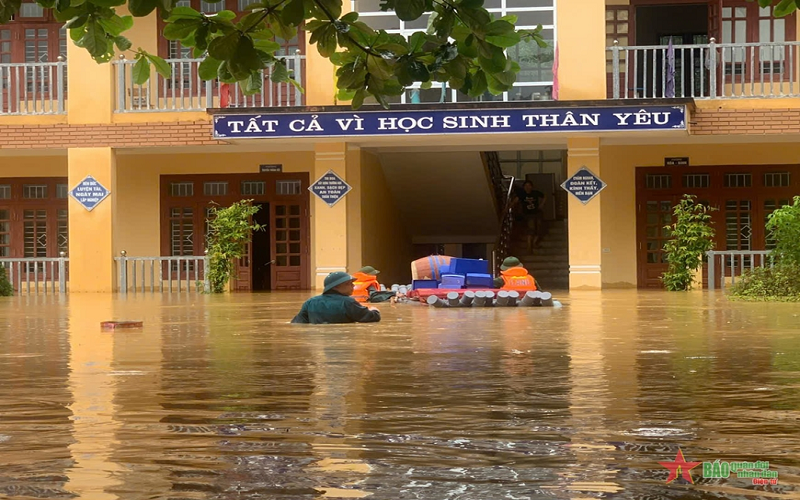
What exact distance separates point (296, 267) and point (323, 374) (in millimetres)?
19071

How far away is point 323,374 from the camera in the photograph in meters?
7.55

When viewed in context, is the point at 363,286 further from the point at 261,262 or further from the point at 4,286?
the point at 261,262

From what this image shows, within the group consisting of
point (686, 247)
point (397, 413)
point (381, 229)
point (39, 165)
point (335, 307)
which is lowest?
point (397, 413)

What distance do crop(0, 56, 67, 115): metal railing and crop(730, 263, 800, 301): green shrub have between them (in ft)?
42.3

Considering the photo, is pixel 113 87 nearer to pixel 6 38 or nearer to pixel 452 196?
pixel 6 38

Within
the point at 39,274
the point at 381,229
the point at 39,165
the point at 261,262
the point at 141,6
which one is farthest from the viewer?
the point at 261,262

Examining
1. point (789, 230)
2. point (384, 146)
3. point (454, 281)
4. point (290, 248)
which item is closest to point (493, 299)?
point (454, 281)

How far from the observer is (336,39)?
19.6ft

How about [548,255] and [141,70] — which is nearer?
[141,70]

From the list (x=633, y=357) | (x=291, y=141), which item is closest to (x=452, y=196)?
(x=291, y=141)

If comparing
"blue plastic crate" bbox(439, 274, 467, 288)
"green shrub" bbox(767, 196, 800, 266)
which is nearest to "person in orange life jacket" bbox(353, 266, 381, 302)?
"blue plastic crate" bbox(439, 274, 467, 288)

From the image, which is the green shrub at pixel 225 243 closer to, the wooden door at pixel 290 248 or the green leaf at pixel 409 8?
the wooden door at pixel 290 248

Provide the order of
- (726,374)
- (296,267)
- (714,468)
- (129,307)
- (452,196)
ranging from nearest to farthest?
(714,468)
(726,374)
(129,307)
(296,267)
(452,196)

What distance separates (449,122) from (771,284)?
6.46 metres
